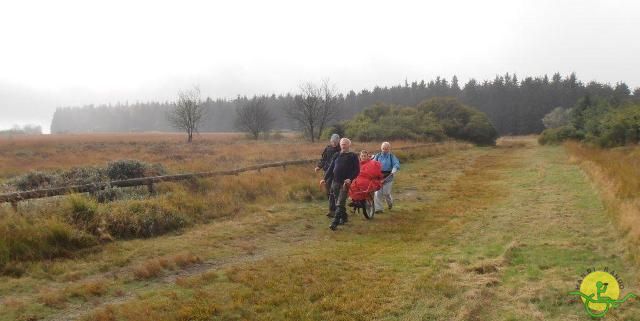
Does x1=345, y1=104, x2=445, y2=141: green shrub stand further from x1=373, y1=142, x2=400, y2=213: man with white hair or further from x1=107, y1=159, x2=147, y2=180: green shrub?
x1=373, y1=142, x2=400, y2=213: man with white hair

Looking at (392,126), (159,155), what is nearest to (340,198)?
(159,155)

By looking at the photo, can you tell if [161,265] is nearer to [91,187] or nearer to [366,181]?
[91,187]

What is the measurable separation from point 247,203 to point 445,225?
5.46m

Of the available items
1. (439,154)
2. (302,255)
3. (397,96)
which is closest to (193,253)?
(302,255)

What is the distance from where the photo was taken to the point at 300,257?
7.77 meters

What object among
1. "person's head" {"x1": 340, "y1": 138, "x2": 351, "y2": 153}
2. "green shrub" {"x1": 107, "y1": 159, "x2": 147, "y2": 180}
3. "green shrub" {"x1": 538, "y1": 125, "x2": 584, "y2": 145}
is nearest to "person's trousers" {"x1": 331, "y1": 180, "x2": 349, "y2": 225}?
"person's head" {"x1": 340, "y1": 138, "x2": 351, "y2": 153}

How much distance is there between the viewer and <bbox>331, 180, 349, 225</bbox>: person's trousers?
33.7 feet

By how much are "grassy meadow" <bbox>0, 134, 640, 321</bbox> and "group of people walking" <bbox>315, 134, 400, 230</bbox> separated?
486mm

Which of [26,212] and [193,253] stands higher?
[26,212]

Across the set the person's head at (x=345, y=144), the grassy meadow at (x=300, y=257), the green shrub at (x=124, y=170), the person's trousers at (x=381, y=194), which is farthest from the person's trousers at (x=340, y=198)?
the green shrub at (x=124, y=170)

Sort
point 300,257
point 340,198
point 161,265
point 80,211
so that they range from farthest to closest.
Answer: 1. point 340,198
2. point 80,211
3. point 300,257
4. point 161,265

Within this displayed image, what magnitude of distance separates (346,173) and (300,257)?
3.24 meters

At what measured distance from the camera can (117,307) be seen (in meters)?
5.40

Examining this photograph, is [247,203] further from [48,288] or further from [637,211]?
[637,211]
